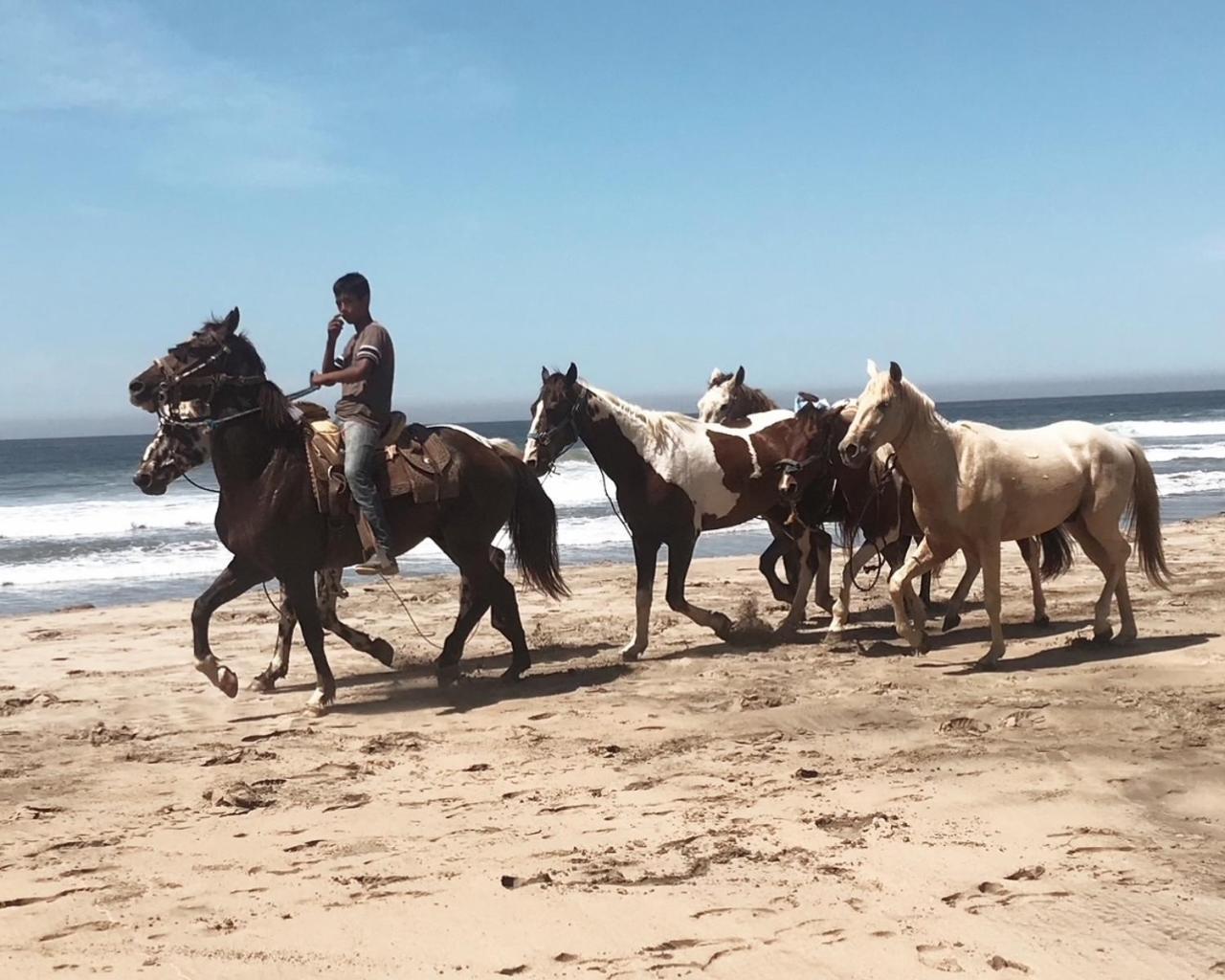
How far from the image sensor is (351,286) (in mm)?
7836

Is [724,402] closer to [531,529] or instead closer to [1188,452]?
[531,529]

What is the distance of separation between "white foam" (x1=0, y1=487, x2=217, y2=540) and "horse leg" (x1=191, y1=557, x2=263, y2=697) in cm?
1461

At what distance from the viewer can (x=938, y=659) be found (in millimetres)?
8414

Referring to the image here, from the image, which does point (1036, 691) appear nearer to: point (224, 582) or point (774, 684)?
point (774, 684)

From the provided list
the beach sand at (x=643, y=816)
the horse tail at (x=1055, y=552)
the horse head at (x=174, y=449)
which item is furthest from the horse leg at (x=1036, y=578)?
the horse head at (x=174, y=449)

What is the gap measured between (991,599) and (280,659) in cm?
496

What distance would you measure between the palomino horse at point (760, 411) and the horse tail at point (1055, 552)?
1729 mm

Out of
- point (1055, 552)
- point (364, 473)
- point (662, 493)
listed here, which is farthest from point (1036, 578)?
point (364, 473)

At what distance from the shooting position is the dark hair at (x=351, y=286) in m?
7.83

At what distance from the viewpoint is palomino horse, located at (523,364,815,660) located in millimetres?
9086

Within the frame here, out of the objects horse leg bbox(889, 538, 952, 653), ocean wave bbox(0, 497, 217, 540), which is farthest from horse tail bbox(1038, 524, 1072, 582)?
ocean wave bbox(0, 497, 217, 540)

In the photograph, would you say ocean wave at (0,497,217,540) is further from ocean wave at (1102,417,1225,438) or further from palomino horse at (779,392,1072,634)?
ocean wave at (1102,417,1225,438)

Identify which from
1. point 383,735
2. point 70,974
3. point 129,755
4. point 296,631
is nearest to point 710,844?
point 70,974

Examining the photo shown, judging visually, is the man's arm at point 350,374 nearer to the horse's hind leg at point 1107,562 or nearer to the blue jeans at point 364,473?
the blue jeans at point 364,473
